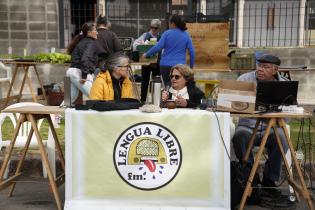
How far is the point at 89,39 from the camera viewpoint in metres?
7.03

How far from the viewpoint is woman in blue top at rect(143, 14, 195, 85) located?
759cm

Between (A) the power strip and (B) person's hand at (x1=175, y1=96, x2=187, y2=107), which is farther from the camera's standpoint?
(B) person's hand at (x1=175, y1=96, x2=187, y2=107)

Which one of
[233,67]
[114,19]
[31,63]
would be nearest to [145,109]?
[233,67]

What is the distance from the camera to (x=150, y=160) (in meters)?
4.26

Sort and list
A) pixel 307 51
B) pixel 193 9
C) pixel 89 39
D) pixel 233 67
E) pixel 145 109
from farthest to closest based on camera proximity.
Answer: pixel 193 9 → pixel 307 51 → pixel 233 67 → pixel 89 39 → pixel 145 109

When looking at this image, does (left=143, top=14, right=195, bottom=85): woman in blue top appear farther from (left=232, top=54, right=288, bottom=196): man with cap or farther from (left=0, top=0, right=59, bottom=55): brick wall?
(left=0, top=0, right=59, bottom=55): brick wall

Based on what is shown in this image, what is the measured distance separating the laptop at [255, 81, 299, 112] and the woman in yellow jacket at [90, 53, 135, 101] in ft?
4.49

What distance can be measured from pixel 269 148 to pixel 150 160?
1390mm

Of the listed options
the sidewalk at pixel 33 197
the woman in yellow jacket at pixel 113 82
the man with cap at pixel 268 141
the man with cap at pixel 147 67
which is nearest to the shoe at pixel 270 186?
the man with cap at pixel 268 141

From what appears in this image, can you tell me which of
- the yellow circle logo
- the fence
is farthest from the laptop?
the fence

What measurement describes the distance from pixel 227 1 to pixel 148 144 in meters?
8.44

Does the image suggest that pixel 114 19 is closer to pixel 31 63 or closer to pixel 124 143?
pixel 31 63

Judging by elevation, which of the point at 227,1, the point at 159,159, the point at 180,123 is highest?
the point at 227,1

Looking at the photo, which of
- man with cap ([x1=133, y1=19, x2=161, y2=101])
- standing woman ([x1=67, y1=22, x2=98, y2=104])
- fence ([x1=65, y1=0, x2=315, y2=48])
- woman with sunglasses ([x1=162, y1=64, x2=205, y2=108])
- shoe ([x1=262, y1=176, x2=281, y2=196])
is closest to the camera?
shoe ([x1=262, y1=176, x2=281, y2=196])
